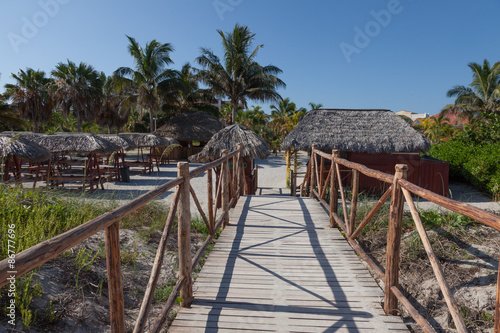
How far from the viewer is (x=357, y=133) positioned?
40.0 ft

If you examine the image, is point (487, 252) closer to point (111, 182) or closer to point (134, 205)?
point (134, 205)

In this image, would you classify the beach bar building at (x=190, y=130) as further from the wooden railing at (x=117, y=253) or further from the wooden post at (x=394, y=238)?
the wooden post at (x=394, y=238)

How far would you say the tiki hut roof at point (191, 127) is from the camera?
23172 mm

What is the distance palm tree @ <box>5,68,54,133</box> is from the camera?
2375cm

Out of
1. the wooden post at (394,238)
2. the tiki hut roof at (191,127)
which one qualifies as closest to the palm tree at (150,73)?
the tiki hut roof at (191,127)

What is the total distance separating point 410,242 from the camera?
161 inches

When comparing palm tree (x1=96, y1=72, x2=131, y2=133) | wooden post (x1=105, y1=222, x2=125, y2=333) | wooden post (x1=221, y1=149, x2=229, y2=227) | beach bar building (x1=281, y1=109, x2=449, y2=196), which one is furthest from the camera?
palm tree (x1=96, y1=72, x2=131, y2=133)

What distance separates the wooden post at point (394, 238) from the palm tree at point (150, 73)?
22.0 m

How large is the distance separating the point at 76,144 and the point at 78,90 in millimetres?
15863

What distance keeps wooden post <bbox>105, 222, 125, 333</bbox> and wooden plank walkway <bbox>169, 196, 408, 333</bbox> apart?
79 cm

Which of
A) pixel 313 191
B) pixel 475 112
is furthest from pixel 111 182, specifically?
pixel 475 112

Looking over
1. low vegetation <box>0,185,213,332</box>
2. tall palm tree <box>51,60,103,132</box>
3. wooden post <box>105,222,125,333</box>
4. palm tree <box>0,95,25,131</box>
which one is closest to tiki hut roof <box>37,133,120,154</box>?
low vegetation <box>0,185,213,332</box>

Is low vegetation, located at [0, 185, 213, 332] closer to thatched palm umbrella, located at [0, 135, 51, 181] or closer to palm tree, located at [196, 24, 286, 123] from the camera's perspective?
thatched palm umbrella, located at [0, 135, 51, 181]

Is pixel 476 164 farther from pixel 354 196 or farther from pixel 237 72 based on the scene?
pixel 237 72
